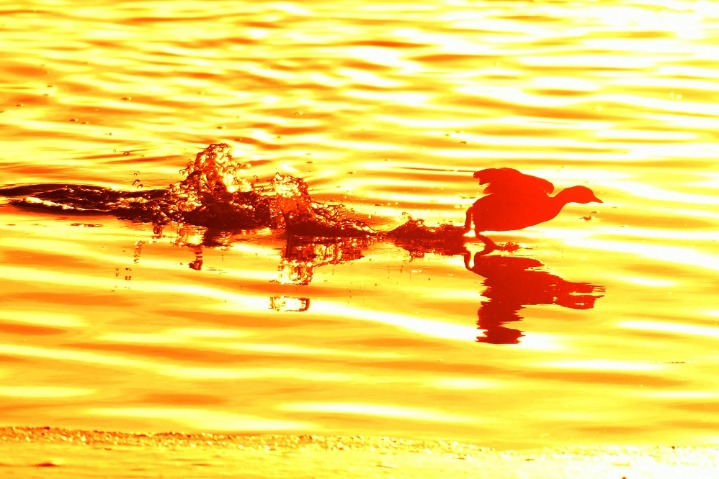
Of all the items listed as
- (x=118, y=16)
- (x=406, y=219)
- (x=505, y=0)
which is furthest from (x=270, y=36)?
(x=406, y=219)

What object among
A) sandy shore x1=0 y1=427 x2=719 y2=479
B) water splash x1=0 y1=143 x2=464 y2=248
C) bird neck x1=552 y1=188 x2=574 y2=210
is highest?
bird neck x1=552 y1=188 x2=574 y2=210

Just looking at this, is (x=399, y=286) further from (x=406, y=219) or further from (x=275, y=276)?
(x=406, y=219)

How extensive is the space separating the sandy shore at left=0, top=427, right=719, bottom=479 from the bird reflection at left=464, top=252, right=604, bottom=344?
1927 millimetres

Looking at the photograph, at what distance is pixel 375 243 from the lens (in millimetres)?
10258

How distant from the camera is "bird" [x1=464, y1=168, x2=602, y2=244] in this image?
9914 millimetres

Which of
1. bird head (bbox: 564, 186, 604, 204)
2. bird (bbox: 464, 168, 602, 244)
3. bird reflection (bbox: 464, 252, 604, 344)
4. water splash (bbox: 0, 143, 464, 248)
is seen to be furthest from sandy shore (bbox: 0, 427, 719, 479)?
water splash (bbox: 0, 143, 464, 248)

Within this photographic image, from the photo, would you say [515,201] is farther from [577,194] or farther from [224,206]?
[224,206]

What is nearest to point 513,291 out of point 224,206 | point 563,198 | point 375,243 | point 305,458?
point 563,198

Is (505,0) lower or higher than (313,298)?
higher

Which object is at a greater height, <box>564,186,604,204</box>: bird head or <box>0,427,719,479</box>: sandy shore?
<box>564,186,604,204</box>: bird head

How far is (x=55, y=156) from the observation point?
12844 millimetres

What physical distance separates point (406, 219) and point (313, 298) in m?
2.09

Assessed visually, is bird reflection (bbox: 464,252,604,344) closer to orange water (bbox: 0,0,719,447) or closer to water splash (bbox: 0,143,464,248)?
orange water (bbox: 0,0,719,447)

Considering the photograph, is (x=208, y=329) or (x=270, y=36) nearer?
(x=208, y=329)
